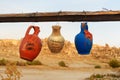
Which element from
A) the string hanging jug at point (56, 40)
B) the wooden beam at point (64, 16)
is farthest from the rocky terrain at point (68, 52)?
the string hanging jug at point (56, 40)

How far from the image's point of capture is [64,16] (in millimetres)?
5387

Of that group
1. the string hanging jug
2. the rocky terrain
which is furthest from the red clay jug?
the rocky terrain

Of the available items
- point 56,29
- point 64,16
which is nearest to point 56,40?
point 56,29

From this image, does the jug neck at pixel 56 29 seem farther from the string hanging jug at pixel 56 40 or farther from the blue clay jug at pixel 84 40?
the blue clay jug at pixel 84 40

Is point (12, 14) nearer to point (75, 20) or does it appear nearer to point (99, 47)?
point (75, 20)

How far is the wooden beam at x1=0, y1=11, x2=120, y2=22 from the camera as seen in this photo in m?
5.20

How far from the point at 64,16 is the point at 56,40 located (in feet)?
1.25

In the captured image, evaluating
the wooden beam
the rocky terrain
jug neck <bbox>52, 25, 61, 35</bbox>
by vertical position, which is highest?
the wooden beam

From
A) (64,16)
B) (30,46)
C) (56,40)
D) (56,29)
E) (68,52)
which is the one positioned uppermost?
(64,16)

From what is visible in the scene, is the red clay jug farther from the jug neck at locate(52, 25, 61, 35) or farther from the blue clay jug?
the blue clay jug

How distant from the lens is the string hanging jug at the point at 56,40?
5321mm

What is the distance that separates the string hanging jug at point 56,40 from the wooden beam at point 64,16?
0.50ft

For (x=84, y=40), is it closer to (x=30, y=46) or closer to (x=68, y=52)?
(x=30, y=46)

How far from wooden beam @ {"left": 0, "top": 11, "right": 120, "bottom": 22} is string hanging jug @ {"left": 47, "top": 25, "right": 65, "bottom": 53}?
15 cm
